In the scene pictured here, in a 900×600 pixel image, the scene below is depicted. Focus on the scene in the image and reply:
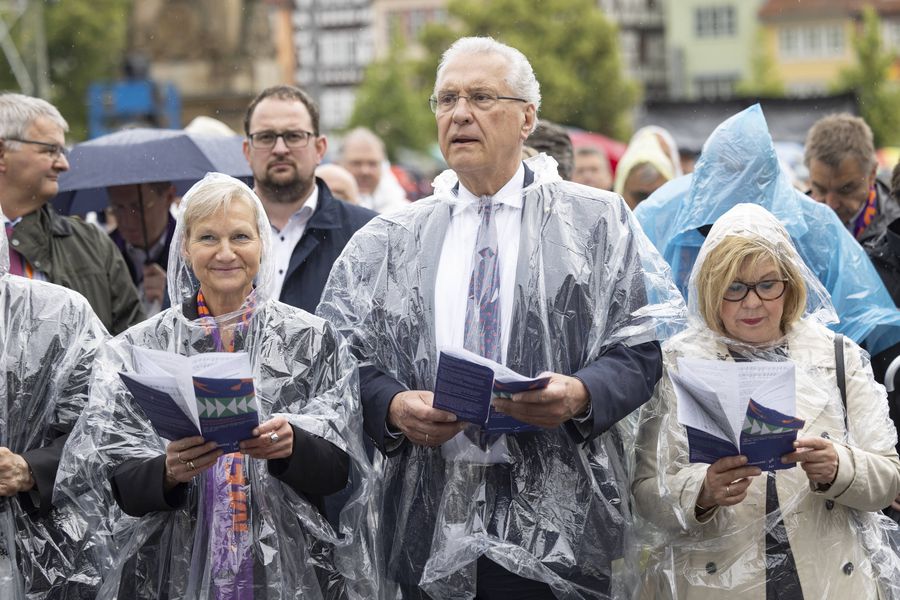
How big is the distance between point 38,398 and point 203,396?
34.5 inches

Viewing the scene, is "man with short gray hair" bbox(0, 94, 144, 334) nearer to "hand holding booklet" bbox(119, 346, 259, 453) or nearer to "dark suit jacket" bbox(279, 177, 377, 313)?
"dark suit jacket" bbox(279, 177, 377, 313)

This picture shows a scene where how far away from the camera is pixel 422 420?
12.0ft

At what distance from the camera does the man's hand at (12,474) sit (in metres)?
3.83

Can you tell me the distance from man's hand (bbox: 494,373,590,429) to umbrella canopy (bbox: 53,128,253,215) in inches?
121

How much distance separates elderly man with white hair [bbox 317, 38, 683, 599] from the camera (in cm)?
378

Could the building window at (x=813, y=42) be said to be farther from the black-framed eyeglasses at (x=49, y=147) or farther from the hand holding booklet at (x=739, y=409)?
the hand holding booklet at (x=739, y=409)

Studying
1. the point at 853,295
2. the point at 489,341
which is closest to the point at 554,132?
the point at 853,295

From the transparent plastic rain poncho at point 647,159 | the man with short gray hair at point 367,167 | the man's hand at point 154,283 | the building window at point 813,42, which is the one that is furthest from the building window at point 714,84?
the man's hand at point 154,283

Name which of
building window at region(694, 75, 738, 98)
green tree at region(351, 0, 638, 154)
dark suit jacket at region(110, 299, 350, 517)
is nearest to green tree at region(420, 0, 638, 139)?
green tree at region(351, 0, 638, 154)

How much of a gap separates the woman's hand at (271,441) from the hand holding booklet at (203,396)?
4 centimetres

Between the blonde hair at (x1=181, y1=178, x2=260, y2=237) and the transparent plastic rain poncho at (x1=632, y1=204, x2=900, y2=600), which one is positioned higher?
the blonde hair at (x1=181, y1=178, x2=260, y2=237)

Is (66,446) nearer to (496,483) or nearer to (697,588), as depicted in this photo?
(496,483)

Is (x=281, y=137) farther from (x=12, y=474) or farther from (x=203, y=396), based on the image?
(x=203, y=396)

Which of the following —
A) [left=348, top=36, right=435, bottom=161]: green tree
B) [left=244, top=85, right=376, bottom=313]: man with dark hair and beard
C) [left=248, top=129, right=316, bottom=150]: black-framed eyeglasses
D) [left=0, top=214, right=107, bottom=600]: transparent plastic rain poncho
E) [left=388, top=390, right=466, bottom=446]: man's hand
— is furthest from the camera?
[left=348, top=36, right=435, bottom=161]: green tree
